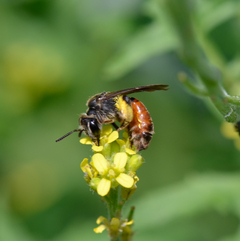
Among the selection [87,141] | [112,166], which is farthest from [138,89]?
[112,166]

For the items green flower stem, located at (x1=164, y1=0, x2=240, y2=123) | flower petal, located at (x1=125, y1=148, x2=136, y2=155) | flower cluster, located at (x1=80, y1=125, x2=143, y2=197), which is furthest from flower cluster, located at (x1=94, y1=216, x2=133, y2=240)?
green flower stem, located at (x1=164, y1=0, x2=240, y2=123)

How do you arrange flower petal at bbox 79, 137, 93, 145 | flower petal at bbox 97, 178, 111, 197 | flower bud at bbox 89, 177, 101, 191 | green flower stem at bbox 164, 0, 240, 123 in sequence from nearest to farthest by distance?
green flower stem at bbox 164, 0, 240, 123 → flower petal at bbox 97, 178, 111, 197 → flower bud at bbox 89, 177, 101, 191 → flower petal at bbox 79, 137, 93, 145

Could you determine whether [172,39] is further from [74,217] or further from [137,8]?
[74,217]

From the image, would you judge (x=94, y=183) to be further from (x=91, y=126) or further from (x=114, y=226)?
(x=91, y=126)

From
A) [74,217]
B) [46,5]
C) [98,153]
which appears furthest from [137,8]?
[74,217]

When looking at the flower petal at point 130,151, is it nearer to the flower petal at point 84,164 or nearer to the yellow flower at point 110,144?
the yellow flower at point 110,144

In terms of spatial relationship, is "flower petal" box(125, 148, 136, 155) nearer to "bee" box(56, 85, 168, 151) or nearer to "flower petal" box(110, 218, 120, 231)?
"bee" box(56, 85, 168, 151)
